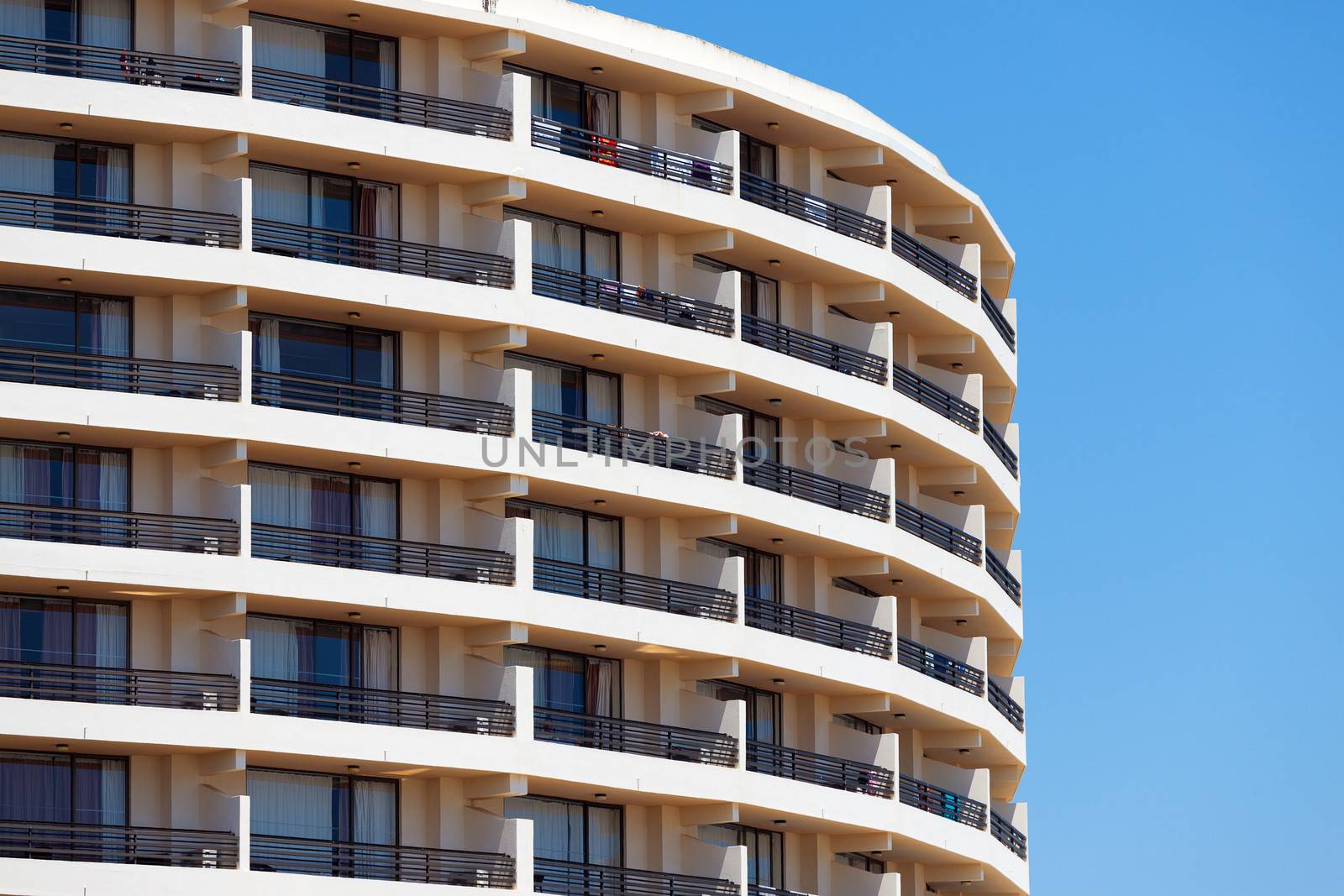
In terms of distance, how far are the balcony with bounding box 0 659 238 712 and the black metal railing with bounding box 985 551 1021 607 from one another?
26.9 metres

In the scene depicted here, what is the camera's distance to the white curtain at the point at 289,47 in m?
61.7

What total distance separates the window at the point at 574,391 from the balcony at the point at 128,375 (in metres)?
7.79

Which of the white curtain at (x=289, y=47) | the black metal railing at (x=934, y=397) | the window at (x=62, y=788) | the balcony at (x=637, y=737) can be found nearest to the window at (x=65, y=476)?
the window at (x=62, y=788)

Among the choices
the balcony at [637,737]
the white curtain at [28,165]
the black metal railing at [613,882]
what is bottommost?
the black metal railing at [613,882]

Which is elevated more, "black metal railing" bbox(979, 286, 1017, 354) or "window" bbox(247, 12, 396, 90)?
"window" bbox(247, 12, 396, 90)

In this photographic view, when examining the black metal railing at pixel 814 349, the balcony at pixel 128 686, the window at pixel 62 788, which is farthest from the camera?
the black metal railing at pixel 814 349

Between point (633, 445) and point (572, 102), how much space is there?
880 centimetres

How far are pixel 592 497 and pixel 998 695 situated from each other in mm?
19221

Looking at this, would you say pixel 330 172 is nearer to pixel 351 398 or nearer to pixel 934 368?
pixel 351 398

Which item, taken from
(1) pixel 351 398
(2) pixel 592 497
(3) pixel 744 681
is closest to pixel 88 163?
(1) pixel 351 398

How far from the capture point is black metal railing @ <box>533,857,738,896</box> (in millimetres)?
61281

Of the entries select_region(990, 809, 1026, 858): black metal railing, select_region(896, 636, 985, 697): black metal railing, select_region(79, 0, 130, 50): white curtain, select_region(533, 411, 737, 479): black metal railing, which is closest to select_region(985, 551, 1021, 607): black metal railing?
select_region(896, 636, 985, 697): black metal railing

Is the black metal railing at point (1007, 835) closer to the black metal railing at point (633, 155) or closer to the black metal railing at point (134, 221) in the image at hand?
the black metal railing at point (633, 155)

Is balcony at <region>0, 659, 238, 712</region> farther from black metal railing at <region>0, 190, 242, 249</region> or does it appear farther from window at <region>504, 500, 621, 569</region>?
black metal railing at <region>0, 190, 242, 249</region>
